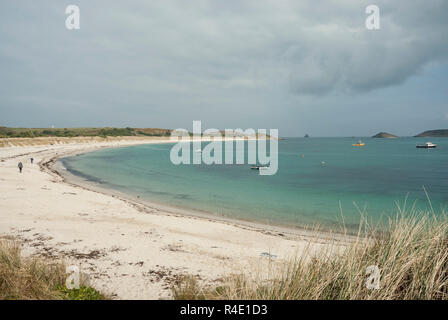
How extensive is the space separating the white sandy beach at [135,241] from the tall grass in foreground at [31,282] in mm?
990

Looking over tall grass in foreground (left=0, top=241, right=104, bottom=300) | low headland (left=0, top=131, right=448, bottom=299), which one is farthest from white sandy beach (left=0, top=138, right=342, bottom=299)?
tall grass in foreground (left=0, top=241, right=104, bottom=300)

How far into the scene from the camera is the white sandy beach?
270 inches

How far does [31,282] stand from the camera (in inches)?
186

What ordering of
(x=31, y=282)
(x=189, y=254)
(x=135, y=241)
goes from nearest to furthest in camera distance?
1. (x=31, y=282)
2. (x=189, y=254)
3. (x=135, y=241)

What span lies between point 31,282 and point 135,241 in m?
5.09

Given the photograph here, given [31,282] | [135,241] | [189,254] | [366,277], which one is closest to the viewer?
[366,277]

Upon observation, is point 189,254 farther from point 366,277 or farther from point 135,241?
point 366,277

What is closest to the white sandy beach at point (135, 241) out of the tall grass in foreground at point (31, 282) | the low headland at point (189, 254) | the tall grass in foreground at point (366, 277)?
the low headland at point (189, 254)

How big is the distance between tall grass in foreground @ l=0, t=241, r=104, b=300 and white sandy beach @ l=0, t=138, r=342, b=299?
0.99m

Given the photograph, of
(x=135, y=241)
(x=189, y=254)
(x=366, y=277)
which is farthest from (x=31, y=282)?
(x=366, y=277)

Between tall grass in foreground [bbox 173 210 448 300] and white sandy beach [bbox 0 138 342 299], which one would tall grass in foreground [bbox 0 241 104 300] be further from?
tall grass in foreground [bbox 173 210 448 300]

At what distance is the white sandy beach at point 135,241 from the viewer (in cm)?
685
